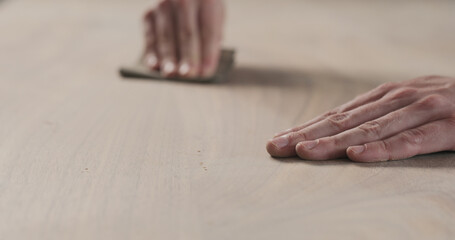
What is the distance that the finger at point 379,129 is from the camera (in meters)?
0.92

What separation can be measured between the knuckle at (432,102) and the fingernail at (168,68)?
27.7 inches

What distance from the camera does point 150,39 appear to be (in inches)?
62.5

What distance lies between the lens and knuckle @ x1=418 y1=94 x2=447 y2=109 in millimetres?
944

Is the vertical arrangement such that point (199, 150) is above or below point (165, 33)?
below

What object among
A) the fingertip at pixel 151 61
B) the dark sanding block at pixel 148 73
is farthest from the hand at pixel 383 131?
the fingertip at pixel 151 61

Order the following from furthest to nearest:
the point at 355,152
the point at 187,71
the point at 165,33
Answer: the point at 165,33 → the point at 187,71 → the point at 355,152

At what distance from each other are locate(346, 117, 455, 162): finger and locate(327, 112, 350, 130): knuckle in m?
0.06

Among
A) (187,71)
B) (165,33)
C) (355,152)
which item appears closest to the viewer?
(355,152)

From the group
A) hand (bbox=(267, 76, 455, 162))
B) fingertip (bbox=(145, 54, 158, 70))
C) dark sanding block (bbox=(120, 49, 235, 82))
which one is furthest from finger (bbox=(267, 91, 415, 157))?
fingertip (bbox=(145, 54, 158, 70))

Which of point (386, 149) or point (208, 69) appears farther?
point (208, 69)

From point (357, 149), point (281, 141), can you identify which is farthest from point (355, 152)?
point (281, 141)

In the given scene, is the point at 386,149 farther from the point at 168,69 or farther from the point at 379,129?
the point at 168,69

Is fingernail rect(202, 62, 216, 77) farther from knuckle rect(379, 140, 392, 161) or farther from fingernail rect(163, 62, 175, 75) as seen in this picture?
knuckle rect(379, 140, 392, 161)

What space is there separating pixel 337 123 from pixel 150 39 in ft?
2.60
